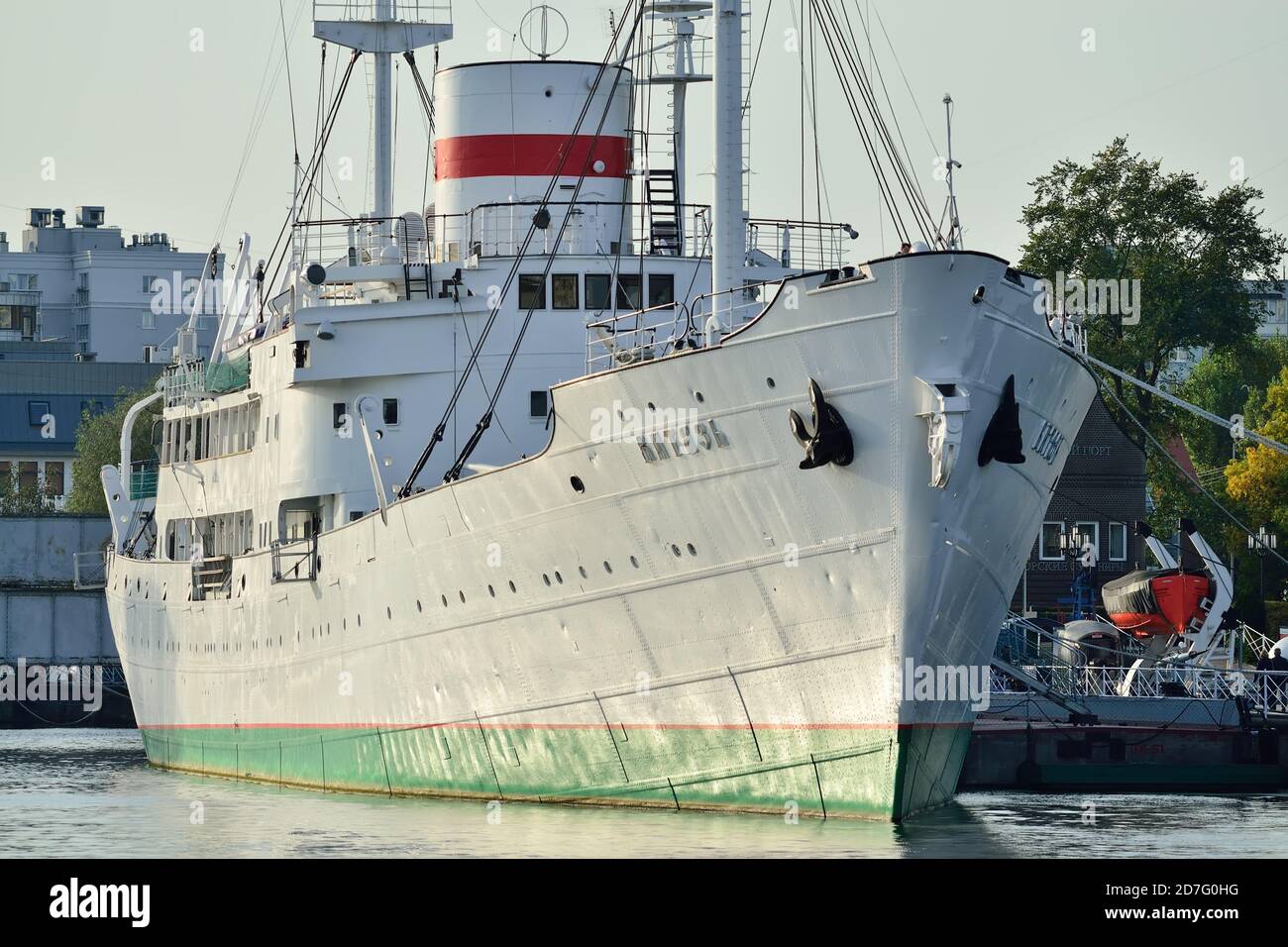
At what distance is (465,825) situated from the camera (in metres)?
25.5

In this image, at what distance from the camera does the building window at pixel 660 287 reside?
3081 cm

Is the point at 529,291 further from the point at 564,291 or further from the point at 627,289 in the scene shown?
the point at 627,289

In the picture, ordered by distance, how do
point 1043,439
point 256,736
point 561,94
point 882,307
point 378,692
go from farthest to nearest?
1. point 256,736
2. point 561,94
3. point 378,692
4. point 1043,439
5. point 882,307

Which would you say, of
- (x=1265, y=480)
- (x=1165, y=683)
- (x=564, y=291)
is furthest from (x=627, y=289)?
(x=1265, y=480)

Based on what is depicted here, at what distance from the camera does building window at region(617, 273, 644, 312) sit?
30.7 metres

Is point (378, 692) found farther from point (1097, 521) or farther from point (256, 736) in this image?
point (1097, 521)

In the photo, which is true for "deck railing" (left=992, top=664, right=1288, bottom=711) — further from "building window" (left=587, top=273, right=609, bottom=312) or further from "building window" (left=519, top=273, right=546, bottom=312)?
"building window" (left=519, top=273, right=546, bottom=312)

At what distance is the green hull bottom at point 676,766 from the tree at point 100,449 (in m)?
41.7

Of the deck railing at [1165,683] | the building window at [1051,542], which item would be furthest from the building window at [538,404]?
the building window at [1051,542]

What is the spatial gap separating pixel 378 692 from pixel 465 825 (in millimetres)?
4650

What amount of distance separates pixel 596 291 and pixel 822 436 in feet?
29.5

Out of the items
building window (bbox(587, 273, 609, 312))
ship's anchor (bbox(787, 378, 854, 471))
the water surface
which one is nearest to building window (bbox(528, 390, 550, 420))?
building window (bbox(587, 273, 609, 312))

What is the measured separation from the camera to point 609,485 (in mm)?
24391
